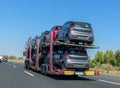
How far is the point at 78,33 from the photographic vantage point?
973 inches

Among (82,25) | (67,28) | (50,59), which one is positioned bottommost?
(50,59)

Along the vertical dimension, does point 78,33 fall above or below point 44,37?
below

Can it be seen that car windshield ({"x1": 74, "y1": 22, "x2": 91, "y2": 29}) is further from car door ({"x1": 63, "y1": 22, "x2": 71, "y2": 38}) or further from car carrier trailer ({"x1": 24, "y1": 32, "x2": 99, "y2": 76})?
car carrier trailer ({"x1": 24, "y1": 32, "x2": 99, "y2": 76})

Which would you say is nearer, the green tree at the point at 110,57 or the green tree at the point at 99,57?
the green tree at the point at 110,57

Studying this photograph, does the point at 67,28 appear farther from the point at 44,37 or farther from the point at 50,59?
the point at 44,37

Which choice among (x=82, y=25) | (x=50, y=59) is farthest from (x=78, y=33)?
(x=50, y=59)

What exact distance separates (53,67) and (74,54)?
7.01ft

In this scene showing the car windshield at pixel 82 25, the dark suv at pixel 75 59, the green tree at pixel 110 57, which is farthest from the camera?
the green tree at pixel 110 57

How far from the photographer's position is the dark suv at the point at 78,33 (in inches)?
968

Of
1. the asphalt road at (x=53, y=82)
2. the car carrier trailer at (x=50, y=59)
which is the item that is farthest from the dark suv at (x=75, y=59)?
the asphalt road at (x=53, y=82)

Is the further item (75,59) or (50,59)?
(50,59)

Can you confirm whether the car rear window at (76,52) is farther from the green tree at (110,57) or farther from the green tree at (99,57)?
the green tree at (99,57)

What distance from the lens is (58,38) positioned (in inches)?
1045

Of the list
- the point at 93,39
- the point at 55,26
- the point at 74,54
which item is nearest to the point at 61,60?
the point at 74,54
